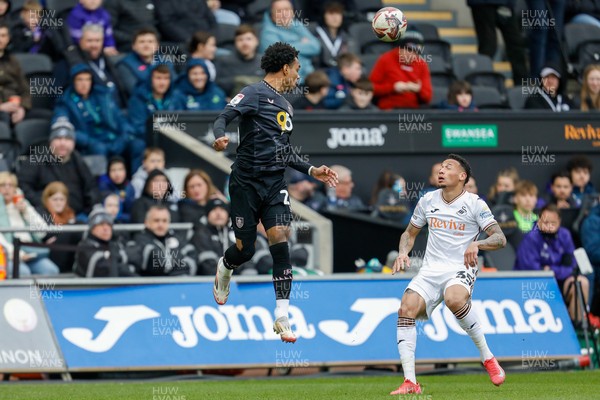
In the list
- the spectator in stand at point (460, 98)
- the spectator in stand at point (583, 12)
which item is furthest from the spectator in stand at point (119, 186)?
the spectator in stand at point (583, 12)

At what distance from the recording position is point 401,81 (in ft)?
66.5

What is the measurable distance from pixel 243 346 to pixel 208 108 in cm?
450

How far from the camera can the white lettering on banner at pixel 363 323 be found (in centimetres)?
1611

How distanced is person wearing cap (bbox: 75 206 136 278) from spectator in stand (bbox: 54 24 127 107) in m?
3.18

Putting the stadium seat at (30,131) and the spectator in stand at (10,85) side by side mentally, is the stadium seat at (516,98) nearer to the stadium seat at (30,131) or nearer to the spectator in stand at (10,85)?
the stadium seat at (30,131)

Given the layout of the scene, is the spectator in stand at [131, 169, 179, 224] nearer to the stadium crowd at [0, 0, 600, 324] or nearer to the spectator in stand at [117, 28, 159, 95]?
the stadium crowd at [0, 0, 600, 324]

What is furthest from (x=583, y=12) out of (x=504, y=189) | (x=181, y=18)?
(x=181, y=18)

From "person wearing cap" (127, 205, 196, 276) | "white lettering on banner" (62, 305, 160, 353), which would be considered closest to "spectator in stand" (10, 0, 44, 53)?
"person wearing cap" (127, 205, 196, 276)

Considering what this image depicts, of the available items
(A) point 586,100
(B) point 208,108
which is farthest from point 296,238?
(A) point 586,100

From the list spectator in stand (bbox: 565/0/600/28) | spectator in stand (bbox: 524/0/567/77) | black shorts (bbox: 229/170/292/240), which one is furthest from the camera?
spectator in stand (bbox: 565/0/600/28)

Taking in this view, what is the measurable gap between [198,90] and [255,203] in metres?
6.72

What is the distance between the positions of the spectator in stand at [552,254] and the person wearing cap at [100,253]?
527 centimetres

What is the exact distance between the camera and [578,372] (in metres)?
16.1

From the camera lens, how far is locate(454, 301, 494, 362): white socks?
13.0 metres
